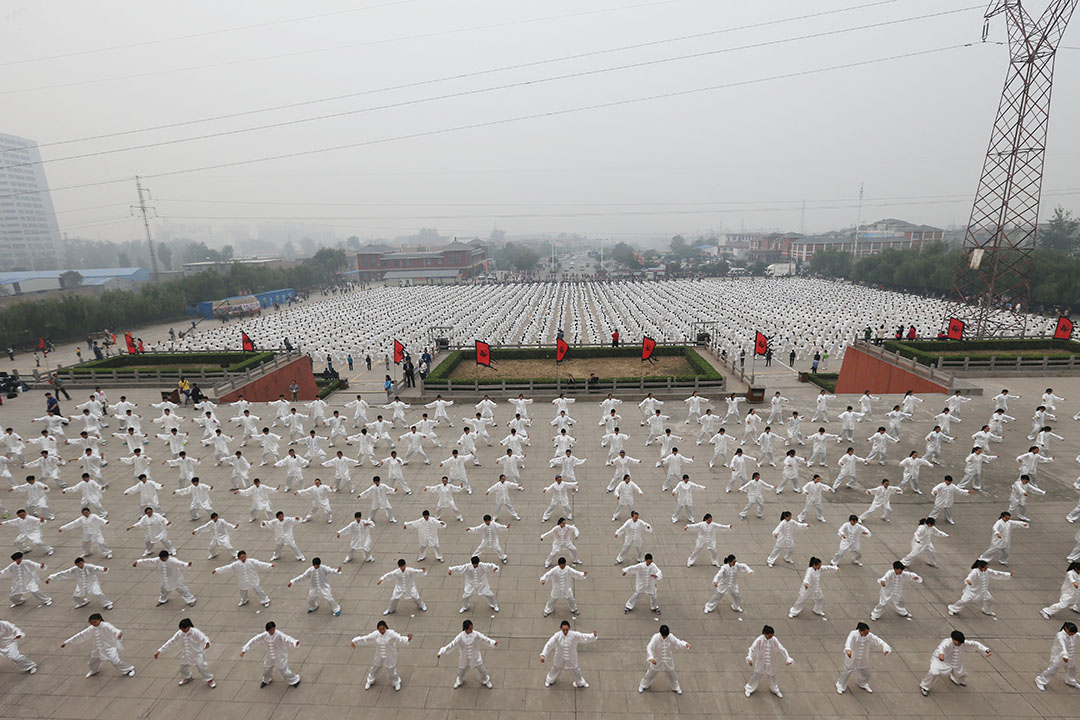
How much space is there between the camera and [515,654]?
277 inches

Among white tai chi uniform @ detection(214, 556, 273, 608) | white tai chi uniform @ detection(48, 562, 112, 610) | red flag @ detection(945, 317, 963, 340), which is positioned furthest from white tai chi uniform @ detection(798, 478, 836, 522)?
red flag @ detection(945, 317, 963, 340)

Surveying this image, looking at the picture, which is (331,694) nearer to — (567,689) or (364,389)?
(567,689)

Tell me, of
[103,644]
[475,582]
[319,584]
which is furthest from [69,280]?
[475,582]

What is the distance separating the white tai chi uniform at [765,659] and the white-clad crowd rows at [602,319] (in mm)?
24694

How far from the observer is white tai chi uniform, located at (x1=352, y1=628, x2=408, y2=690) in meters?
6.30

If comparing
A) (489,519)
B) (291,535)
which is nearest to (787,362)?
(489,519)

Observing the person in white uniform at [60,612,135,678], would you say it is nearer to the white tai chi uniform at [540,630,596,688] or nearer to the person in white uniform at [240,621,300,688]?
the person in white uniform at [240,621,300,688]

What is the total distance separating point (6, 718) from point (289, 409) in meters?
10.7

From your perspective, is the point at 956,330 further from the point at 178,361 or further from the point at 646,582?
the point at 178,361

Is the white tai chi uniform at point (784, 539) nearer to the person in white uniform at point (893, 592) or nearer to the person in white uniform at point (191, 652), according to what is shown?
the person in white uniform at point (893, 592)

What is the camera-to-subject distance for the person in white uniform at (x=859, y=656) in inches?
239

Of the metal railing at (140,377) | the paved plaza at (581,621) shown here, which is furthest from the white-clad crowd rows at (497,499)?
the metal railing at (140,377)

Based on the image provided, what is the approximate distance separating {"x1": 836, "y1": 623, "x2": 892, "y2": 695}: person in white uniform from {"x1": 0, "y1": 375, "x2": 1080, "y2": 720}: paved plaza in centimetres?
19

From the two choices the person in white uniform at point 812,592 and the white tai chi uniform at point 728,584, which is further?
the white tai chi uniform at point 728,584
